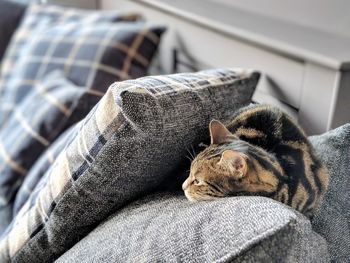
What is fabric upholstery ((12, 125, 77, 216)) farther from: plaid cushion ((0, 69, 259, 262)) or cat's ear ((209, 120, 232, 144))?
cat's ear ((209, 120, 232, 144))

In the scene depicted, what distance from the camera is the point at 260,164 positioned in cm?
67

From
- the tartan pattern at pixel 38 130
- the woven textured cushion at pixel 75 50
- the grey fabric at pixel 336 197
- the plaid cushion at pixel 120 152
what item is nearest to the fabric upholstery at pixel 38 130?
the tartan pattern at pixel 38 130

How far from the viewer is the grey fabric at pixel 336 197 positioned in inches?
24.8

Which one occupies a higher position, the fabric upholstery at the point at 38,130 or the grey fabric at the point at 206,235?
the grey fabric at the point at 206,235

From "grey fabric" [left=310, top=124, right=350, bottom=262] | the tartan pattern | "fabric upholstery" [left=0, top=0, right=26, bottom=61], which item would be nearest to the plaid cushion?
"grey fabric" [left=310, top=124, right=350, bottom=262]

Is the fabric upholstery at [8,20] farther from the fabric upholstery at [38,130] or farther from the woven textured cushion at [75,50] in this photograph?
the fabric upholstery at [38,130]

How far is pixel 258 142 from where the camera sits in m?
0.76

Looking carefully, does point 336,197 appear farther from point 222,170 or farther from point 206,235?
point 206,235

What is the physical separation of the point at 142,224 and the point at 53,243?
22 centimetres

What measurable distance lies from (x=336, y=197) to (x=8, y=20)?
1.47 m

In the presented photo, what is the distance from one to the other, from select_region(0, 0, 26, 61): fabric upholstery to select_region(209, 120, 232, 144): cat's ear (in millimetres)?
1280

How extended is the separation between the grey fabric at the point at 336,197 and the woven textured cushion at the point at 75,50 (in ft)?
2.13

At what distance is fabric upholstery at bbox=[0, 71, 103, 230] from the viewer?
1.10 m

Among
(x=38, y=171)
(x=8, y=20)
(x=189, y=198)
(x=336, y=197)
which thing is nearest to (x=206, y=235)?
(x=189, y=198)
